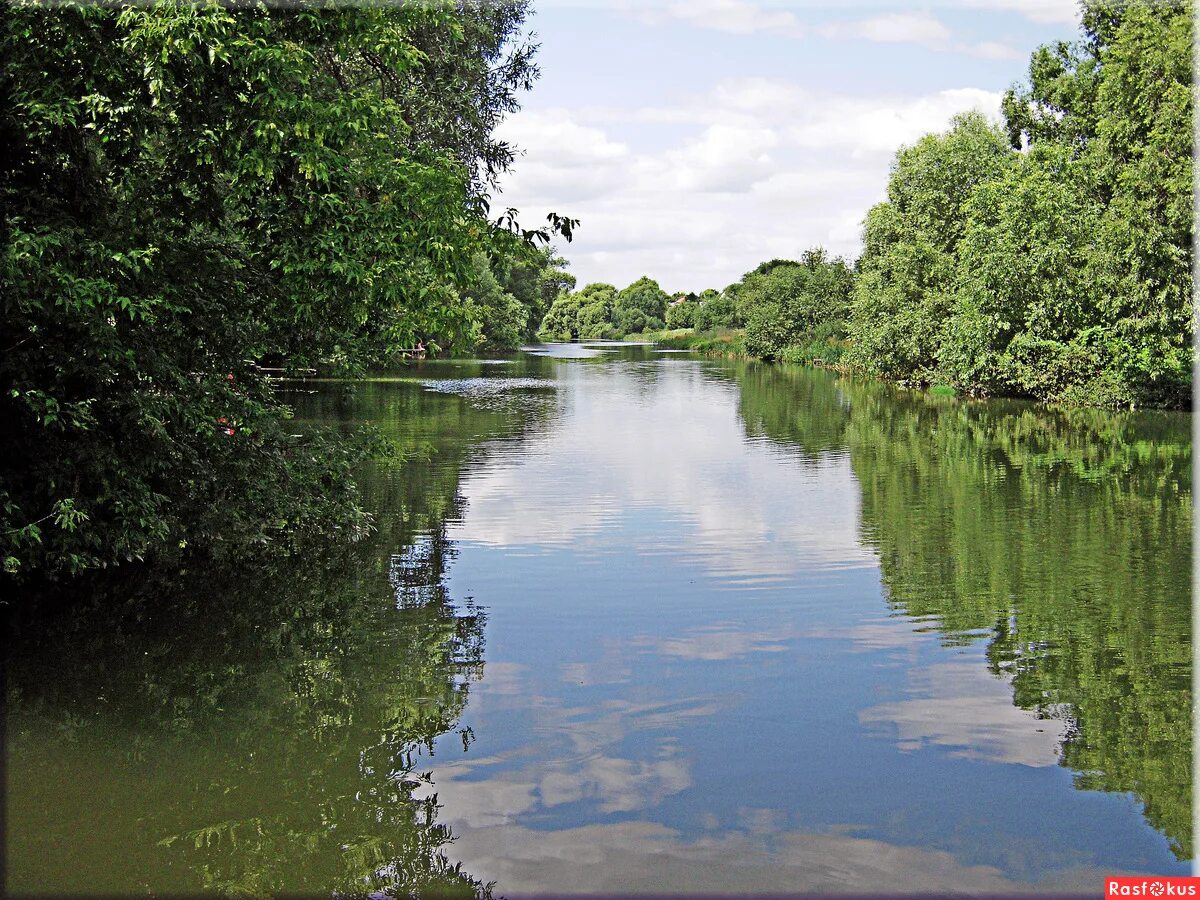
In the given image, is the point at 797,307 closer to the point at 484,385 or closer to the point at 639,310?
the point at 484,385

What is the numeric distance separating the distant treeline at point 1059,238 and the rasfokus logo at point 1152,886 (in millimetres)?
29152

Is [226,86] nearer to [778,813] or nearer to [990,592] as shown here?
[778,813]

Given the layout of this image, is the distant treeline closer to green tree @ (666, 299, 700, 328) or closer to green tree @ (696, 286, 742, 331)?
green tree @ (696, 286, 742, 331)

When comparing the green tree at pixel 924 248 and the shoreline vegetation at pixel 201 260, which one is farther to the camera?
the green tree at pixel 924 248

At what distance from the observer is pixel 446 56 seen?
70.2 ft

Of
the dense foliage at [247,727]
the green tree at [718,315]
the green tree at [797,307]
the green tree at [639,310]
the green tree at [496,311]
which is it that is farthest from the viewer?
the green tree at [639,310]

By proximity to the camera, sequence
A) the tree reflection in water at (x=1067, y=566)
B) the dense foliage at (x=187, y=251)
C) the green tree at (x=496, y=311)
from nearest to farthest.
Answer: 1. the tree reflection in water at (x=1067, y=566)
2. the dense foliage at (x=187, y=251)
3. the green tree at (x=496, y=311)

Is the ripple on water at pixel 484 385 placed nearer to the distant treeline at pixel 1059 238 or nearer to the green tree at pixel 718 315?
the distant treeline at pixel 1059 238

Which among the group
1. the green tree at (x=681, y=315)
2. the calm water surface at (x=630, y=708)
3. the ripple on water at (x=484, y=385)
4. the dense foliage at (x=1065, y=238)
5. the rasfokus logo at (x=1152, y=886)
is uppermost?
the green tree at (x=681, y=315)

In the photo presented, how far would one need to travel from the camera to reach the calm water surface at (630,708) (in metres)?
6.32

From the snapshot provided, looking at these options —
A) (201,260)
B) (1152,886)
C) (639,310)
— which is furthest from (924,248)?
(639,310)

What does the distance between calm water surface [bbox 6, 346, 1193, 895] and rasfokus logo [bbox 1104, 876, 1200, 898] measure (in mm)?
95

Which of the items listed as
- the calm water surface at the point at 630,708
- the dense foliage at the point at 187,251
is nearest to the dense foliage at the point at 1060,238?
the calm water surface at the point at 630,708

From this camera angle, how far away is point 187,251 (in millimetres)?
11273
